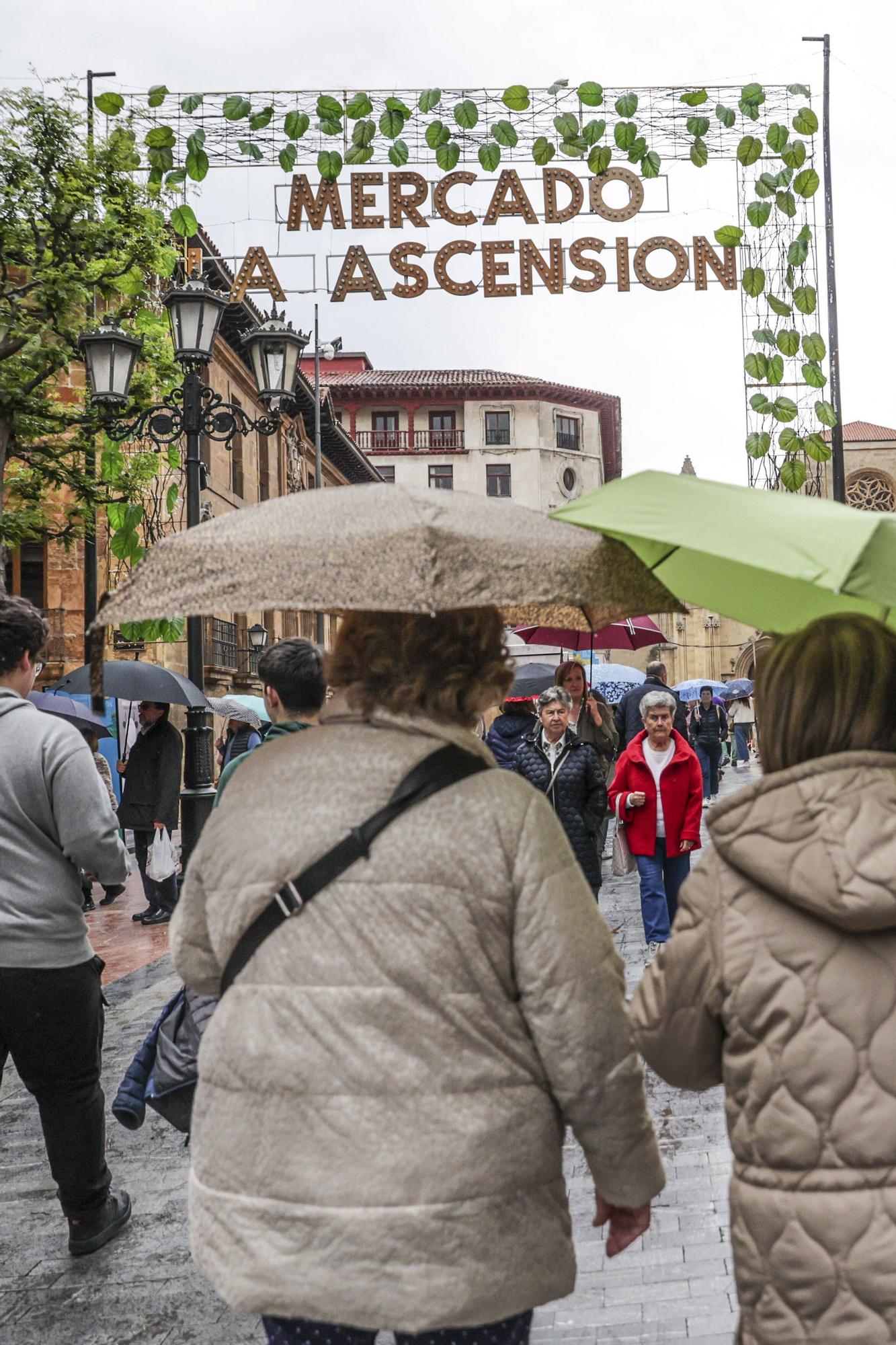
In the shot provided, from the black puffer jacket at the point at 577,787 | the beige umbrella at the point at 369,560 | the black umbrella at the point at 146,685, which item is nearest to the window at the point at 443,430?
the black umbrella at the point at 146,685

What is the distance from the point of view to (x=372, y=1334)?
84.6 inches

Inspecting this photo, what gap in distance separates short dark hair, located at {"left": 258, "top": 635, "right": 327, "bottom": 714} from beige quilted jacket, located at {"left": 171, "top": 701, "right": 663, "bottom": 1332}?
228 cm

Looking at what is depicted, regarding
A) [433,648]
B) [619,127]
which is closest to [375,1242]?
[433,648]

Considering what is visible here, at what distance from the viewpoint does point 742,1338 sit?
218cm

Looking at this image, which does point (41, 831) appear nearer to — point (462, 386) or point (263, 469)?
point (263, 469)

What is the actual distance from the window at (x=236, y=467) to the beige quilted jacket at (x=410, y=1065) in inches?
1204

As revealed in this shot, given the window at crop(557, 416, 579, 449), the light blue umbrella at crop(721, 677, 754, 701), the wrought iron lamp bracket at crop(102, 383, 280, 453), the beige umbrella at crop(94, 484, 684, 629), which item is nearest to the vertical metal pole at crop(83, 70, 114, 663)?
the wrought iron lamp bracket at crop(102, 383, 280, 453)

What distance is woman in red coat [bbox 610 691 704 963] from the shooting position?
885 centimetres

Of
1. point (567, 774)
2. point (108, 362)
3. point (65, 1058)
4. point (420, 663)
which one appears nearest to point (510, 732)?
point (567, 774)

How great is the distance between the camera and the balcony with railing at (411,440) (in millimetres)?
62375

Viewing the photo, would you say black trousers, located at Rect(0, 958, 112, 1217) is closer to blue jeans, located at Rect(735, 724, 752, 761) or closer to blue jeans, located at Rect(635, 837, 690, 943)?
blue jeans, located at Rect(635, 837, 690, 943)

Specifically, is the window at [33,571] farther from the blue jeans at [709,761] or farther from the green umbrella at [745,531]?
the green umbrella at [745,531]

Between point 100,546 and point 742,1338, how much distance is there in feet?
73.5

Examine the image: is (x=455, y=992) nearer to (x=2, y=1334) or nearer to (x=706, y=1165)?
(x=2, y=1334)
